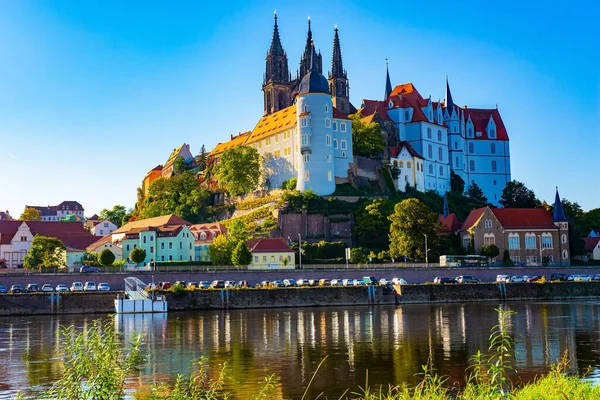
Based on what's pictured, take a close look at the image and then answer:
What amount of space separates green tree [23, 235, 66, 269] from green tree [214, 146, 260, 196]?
2835 cm

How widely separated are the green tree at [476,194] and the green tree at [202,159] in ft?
149

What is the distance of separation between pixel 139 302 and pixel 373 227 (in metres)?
38.9

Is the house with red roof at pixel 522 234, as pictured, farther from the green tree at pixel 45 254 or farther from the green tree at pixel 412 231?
the green tree at pixel 45 254

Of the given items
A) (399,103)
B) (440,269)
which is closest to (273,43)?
(399,103)

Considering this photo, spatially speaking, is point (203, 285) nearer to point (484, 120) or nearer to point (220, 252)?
point (220, 252)

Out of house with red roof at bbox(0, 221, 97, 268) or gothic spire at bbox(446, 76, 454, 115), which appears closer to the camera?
house with red roof at bbox(0, 221, 97, 268)

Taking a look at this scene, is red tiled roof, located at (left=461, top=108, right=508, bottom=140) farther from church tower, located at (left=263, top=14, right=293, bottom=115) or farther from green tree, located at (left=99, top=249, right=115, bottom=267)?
green tree, located at (left=99, top=249, right=115, bottom=267)

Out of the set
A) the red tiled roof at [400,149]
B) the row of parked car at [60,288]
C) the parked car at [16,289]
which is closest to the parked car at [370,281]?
the row of parked car at [60,288]

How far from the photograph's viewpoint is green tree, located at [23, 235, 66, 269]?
8639 centimetres

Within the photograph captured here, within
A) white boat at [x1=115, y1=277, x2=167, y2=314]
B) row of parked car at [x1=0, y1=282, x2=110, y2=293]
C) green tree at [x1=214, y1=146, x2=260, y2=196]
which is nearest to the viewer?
white boat at [x1=115, y1=277, x2=167, y2=314]

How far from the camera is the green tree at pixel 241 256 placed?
3285 inches

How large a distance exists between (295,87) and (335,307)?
268 ft

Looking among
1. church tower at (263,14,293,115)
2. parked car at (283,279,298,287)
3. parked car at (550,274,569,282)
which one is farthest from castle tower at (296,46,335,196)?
church tower at (263,14,293,115)

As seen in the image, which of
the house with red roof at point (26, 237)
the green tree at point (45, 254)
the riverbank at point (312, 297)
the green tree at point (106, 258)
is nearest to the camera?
the riverbank at point (312, 297)
